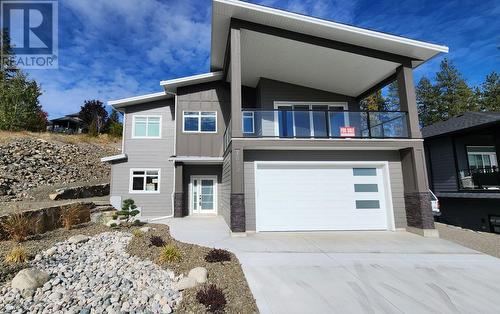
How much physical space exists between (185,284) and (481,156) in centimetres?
1674

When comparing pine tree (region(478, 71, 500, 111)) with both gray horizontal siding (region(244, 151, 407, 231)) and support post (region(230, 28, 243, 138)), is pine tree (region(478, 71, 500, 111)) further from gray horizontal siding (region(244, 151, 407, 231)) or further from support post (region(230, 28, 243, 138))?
support post (region(230, 28, 243, 138))

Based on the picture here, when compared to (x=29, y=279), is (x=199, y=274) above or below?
below

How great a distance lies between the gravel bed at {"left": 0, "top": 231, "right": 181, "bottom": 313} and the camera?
3.96 metres

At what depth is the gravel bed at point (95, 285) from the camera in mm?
3955

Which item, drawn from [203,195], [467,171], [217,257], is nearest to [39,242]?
[217,257]

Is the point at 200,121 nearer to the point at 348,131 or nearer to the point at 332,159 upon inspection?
the point at 332,159

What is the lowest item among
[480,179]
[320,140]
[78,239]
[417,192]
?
[78,239]

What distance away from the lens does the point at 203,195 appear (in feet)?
43.9

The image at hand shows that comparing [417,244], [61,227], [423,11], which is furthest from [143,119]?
[423,11]

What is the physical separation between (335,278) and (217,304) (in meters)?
2.45

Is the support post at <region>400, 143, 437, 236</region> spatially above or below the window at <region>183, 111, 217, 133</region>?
below

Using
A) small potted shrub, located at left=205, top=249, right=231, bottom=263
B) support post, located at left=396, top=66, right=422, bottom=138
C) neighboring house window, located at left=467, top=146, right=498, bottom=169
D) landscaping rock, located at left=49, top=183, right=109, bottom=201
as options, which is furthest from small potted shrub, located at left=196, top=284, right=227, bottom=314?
neighboring house window, located at left=467, top=146, right=498, bottom=169

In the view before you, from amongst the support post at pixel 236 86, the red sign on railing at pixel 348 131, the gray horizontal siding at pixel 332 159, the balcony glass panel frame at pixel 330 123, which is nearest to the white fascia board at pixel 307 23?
the support post at pixel 236 86

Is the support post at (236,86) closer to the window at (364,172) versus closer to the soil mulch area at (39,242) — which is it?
the window at (364,172)
